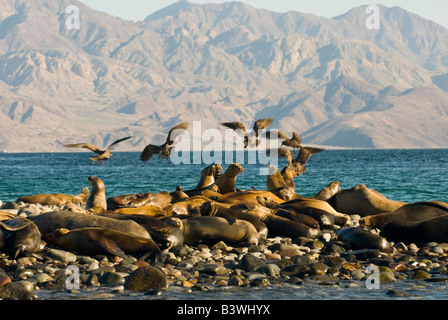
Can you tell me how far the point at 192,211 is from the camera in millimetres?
15133

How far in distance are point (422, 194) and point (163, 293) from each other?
3025cm

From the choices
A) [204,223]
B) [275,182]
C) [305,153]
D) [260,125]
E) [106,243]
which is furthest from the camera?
[305,153]

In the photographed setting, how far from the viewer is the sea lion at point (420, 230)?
1375 centimetres

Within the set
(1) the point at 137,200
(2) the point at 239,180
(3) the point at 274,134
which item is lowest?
(2) the point at 239,180

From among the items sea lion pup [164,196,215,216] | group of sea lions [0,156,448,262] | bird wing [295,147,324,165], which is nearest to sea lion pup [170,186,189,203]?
group of sea lions [0,156,448,262]

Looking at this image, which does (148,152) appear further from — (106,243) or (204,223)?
(106,243)

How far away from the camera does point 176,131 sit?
56.4ft

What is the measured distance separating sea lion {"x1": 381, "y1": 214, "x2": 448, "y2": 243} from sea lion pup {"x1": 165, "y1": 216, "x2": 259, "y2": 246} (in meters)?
3.05

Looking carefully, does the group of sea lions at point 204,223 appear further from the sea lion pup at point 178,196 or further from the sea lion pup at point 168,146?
the sea lion pup at point 168,146

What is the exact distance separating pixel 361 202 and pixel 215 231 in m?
6.36

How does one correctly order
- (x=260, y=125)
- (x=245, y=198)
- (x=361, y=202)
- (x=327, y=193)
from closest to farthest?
1. (x=245, y=198)
2. (x=361, y=202)
3. (x=260, y=125)
4. (x=327, y=193)

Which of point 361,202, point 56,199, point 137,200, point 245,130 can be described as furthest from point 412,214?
point 56,199

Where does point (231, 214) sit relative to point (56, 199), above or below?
above
